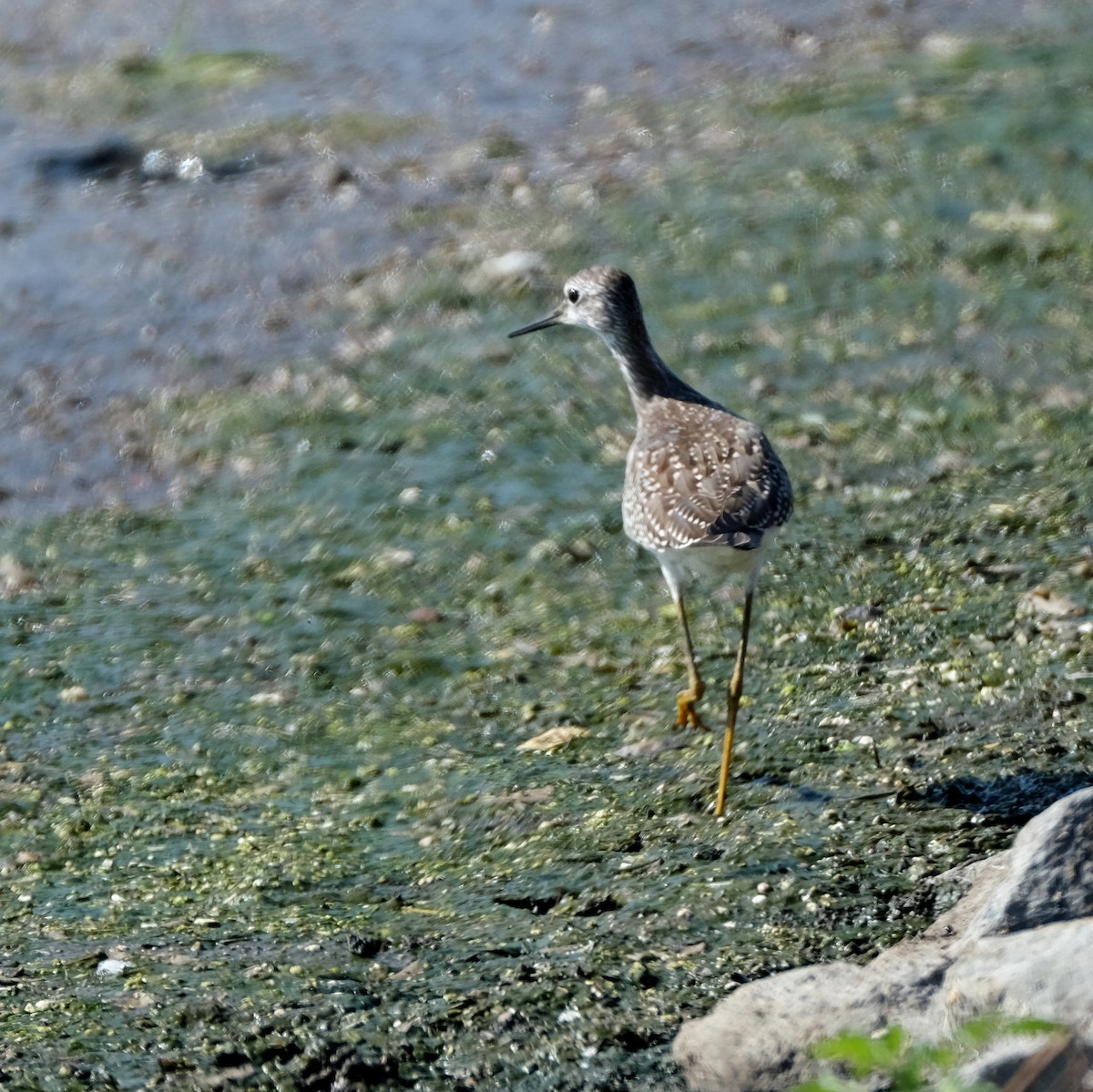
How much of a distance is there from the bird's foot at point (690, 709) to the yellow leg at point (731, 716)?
0.31 ft

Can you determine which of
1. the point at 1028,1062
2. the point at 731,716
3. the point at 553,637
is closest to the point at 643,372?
the point at 553,637

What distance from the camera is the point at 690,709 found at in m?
5.96

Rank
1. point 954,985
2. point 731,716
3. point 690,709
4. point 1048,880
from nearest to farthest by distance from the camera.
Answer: point 954,985, point 1048,880, point 731,716, point 690,709

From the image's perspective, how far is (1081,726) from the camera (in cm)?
531

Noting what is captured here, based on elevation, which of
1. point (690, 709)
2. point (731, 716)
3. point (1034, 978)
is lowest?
point (690, 709)

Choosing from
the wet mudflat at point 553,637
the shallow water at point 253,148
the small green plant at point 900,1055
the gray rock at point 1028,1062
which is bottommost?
the shallow water at point 253,148

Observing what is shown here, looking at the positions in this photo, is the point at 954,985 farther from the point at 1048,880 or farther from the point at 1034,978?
the point at 1048,880

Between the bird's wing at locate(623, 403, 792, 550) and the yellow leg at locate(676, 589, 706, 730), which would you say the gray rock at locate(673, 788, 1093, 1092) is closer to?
the bird's wing at locate(623, 403, 792, 550)

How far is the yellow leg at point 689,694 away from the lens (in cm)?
596

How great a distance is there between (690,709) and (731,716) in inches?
16.4

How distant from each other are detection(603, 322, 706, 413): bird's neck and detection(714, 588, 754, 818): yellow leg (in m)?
1.36

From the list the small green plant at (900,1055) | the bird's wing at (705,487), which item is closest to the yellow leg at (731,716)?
the bird's wing at (705,487)

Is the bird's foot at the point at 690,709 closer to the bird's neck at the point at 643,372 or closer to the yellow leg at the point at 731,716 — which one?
the yellow leg at the point at 731,716

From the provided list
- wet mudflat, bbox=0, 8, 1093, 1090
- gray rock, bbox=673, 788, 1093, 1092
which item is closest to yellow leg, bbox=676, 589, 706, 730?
wet mudflat, bbox=0, 8, 1093, 1090
